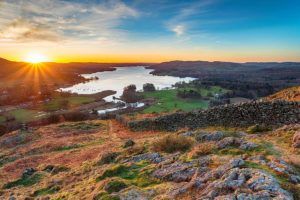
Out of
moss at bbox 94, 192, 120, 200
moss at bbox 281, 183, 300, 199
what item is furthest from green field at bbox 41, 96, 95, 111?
moss at bbox 281, 183, 300, 199

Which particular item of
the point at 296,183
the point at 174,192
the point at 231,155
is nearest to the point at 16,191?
the point at 174,192

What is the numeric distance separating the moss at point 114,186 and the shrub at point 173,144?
19.1 ft

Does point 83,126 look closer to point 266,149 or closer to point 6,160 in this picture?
point 6,160

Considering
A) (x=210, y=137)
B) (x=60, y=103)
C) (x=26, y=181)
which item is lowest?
(x=60, y=103)

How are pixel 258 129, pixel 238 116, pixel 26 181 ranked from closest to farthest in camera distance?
pixel 26 181, pixel 258 129, pixel 238 116

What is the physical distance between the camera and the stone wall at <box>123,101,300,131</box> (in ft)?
77.3

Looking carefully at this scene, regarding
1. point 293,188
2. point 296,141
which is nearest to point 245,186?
point 293,188

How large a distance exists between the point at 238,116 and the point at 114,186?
16726 millimetres

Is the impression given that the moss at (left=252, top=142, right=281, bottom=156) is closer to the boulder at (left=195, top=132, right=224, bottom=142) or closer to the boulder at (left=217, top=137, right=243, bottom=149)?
the boulder at (left=217, top=137, right=243, bottom=149)

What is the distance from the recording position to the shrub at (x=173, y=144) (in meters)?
18.3

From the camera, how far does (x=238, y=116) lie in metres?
26.4

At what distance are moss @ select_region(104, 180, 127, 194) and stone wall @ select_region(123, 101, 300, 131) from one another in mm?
15307

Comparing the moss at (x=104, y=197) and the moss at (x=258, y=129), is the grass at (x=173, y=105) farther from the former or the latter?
the moss at (x=104, y=197)

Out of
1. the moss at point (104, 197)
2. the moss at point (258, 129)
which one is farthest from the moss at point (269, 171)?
the moss at point (258, 129)
